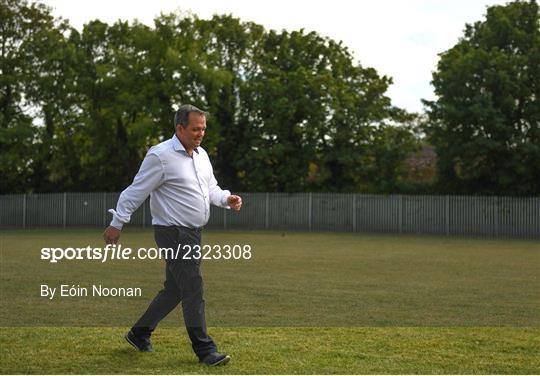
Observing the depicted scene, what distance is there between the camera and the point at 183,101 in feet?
137

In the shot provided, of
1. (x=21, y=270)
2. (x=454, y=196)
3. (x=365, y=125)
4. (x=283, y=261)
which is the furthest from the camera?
(x=365, y=125)

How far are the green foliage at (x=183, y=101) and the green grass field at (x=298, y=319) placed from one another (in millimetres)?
24507

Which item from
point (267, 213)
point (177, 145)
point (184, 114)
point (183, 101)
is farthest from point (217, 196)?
point (183, 101)

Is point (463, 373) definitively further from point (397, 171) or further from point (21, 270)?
point (397, 171)

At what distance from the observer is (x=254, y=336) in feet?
25.1

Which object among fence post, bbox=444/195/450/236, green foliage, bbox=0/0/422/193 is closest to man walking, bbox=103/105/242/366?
fence post, bbox=444/195/450/236

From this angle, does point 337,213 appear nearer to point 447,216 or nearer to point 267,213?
point 267,213

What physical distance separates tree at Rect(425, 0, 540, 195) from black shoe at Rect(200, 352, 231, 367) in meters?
31.1

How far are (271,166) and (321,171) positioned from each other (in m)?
2.53

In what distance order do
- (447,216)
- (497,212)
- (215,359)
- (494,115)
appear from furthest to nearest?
(447,216) < (494,115) < (497,212) < (215,359)

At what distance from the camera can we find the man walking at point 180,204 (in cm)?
653

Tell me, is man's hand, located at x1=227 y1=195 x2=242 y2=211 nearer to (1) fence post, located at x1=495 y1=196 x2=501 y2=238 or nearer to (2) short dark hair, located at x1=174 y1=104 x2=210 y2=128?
(2) short dark hair, located at x1=174 y1=104 x2=210 y2=128

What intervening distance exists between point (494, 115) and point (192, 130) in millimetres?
31191

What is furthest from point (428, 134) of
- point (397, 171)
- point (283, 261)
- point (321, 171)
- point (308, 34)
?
point (283, 261)
